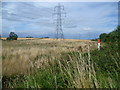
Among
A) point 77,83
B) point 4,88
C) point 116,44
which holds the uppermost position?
point 116,44

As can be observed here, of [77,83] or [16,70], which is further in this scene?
[16,70]

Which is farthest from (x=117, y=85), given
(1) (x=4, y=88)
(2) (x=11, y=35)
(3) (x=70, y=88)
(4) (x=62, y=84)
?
(2) (x=11, y=35)

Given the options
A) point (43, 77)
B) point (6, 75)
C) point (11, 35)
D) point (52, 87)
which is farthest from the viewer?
point (11, 35)

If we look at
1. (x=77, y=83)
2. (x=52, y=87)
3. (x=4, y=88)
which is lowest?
(x=4, y=88)

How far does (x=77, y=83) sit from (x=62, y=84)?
0.64m

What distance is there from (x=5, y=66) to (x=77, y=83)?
12.1 ft

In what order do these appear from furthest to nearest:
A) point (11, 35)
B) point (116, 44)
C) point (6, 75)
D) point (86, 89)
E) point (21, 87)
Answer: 1. point (11, 35)
2. point (116, 44)
3. point (6, 75)
4. point (21, 87)
5. point (86, 89)

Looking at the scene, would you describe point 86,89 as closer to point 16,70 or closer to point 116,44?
point 16,70

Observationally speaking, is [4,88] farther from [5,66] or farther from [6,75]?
[5,66]

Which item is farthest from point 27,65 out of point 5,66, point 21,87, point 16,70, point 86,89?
point 86,89

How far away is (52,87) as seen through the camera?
10.8 ft

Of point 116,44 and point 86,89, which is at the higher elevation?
point 116,44

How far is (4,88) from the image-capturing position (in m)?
4.05

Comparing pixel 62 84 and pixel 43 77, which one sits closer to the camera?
pixel 62 84
